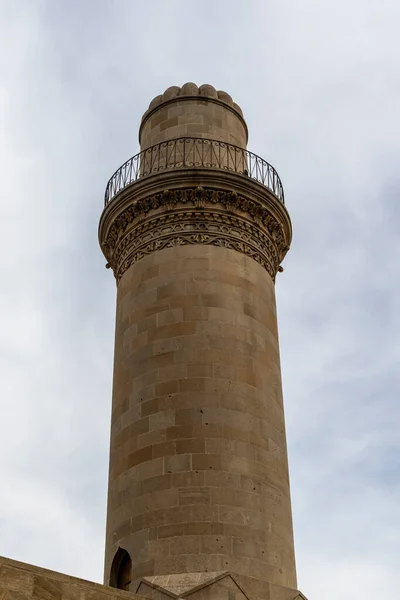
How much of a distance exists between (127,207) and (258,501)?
6.97 meters

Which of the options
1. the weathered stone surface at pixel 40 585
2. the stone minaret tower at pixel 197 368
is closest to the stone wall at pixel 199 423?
the stone minaret tower at pixel 197 368

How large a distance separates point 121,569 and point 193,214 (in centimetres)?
717

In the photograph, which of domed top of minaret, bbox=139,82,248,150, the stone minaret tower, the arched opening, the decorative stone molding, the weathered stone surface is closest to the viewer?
the weathered stone surface

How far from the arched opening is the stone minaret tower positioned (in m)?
0.03

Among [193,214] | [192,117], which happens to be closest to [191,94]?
[192,117]

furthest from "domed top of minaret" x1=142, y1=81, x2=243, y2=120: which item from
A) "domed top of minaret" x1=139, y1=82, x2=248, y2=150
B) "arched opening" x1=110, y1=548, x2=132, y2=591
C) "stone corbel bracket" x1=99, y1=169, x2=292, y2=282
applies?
"arched opening" x1=110, y1=548, x2=132, y2=591

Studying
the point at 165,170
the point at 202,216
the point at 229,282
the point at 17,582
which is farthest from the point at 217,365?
the point at 17,582

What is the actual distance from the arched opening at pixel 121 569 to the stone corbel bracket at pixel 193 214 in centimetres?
607

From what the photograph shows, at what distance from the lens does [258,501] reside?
1501cm

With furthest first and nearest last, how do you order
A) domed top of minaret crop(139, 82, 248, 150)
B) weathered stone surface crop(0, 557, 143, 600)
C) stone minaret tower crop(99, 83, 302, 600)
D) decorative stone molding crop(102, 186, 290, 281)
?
domed top of minaret crop(139, 82, 248, 150) → decorative stone molding crop(102, 186, 290, 281) → stone minaret tower crop(99, 83, 302, 600) → weathered stone surface crop(0, 557, 143, 600)

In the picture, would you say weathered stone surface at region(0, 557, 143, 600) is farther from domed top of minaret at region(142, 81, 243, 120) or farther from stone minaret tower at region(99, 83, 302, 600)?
domed top of minaret at region(142, 81, 243, 120)

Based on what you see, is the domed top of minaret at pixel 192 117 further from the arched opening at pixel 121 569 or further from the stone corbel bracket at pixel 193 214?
the arched opening at pixel 121 569

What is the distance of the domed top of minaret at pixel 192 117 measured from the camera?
1936 cm

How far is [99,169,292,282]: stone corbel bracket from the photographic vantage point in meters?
17.5
